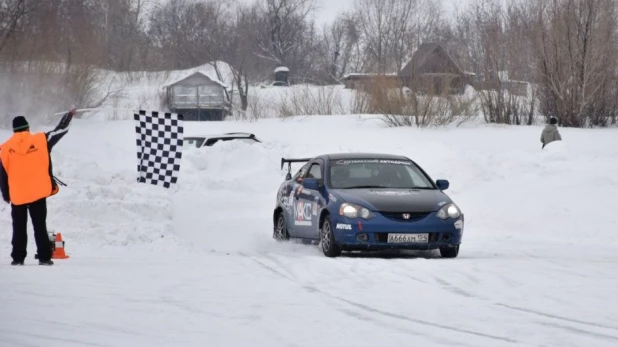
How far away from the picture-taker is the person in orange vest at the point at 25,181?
38.2ft

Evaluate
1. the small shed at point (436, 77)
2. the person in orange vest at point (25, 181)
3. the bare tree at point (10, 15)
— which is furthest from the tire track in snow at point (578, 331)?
the bare tree at point (10, 15)

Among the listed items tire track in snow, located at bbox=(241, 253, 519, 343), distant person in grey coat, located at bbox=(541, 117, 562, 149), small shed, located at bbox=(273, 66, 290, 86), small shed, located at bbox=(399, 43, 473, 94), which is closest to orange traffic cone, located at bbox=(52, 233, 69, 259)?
tire track in snow, located at bbox=(241, 253, 519, 343)

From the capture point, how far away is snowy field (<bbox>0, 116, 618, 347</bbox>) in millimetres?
7621

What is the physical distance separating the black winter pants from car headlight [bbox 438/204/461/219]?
477 cm

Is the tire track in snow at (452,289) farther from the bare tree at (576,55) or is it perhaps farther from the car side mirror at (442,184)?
the bare tree at (576,55)

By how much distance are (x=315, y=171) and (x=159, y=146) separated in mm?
5351

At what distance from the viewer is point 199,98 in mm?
79562

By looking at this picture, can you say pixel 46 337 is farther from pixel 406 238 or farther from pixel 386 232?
pixel 406 238

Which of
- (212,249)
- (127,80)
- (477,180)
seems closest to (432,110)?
(477,180)

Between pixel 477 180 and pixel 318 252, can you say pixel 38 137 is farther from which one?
pixel 477 180

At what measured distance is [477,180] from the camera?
2373 cm

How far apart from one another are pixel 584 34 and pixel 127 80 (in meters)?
45.6

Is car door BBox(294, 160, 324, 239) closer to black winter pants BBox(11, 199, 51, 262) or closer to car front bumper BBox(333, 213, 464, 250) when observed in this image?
car front bumper BBox(333, 213, 464, 250)

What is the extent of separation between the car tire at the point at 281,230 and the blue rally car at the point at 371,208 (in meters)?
0.13
